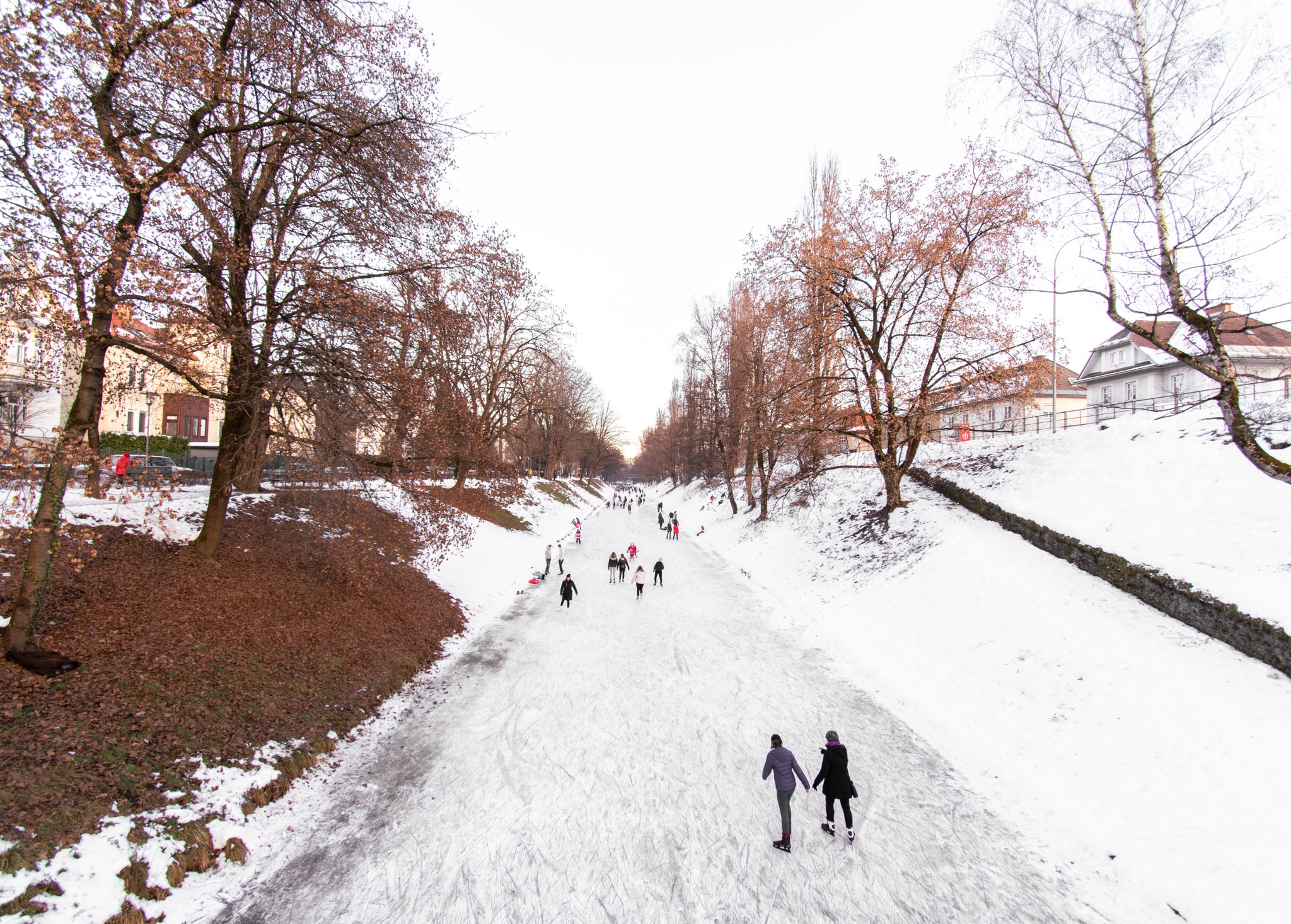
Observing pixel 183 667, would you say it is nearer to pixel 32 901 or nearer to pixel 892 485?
pixel 32 901

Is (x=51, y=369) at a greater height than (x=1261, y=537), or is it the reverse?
(x=51, y=369)

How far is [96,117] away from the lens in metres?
6.76

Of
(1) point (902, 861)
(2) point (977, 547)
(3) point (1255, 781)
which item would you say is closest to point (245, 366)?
(1) point (902, 861)

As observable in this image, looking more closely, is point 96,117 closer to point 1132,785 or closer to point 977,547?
point 1132,785

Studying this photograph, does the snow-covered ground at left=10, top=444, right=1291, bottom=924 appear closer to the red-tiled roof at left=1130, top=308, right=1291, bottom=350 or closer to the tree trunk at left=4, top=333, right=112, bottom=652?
the tree trunk at left=4, top=333, right=112, bottom=652

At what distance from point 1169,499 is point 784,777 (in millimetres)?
11992

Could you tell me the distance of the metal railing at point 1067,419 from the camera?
15082mm

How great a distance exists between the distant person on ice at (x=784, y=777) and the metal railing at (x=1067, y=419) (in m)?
8.14

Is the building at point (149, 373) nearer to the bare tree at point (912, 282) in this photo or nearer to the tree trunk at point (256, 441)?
the tree trunk at point (256, 441)

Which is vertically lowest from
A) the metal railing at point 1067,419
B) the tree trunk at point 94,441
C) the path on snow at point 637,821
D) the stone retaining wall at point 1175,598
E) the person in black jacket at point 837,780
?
the path on snow at point 637,821

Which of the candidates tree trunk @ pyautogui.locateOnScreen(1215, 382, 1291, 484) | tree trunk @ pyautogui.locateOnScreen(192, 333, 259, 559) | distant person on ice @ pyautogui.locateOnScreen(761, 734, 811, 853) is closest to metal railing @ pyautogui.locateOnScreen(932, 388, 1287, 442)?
tree trunk @ pyautogui.locateOnScreen(1215, 382, 1291, 484)

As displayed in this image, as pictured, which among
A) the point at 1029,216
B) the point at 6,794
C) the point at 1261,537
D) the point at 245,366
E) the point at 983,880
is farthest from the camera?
the point at 1029,216

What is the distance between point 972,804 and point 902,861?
174 cm

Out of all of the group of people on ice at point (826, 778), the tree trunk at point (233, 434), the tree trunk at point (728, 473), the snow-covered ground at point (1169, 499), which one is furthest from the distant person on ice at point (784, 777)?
the tree trunk at point (728, 473)
